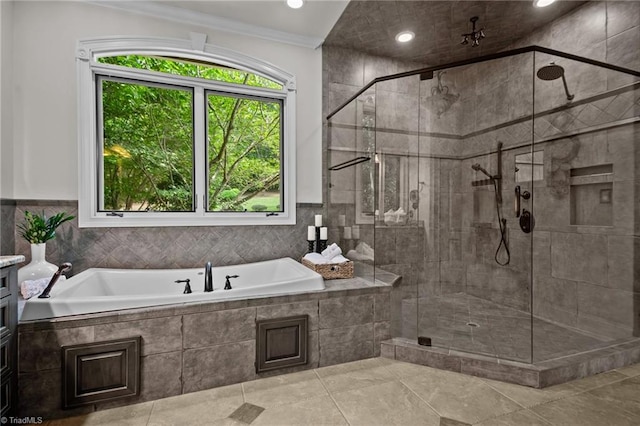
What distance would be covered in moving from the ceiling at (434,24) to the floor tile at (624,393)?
2.91m

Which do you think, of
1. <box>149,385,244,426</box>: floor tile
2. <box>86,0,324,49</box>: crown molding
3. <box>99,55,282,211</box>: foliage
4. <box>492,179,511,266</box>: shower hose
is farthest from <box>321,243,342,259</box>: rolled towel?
<box>86,0,324,49</box>: crown molding

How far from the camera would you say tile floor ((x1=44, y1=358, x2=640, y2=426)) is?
1554mm

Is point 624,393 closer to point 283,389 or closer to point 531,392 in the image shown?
point 531,392

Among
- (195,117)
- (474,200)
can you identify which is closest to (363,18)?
(195,117)

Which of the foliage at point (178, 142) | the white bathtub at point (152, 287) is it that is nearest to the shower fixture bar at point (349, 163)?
the foliage at point (178, 142)

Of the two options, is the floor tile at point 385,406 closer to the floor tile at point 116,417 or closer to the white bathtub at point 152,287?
the white bathtub at point 152,287

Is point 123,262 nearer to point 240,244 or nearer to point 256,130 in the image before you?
point 240,244

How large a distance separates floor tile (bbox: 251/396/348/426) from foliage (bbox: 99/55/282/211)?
1.80 m

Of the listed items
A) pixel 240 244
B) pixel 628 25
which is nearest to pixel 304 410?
pixel 240 244

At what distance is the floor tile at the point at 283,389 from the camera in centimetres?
173

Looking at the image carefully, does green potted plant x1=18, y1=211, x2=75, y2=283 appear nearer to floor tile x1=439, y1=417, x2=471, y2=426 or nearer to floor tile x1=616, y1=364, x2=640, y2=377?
floor tile x1=439, y1=417, x2=471, y2=426

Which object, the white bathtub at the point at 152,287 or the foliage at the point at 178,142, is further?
the foliage at the point at 178,142

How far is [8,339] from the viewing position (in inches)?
57.0

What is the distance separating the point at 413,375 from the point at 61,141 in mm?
3084
